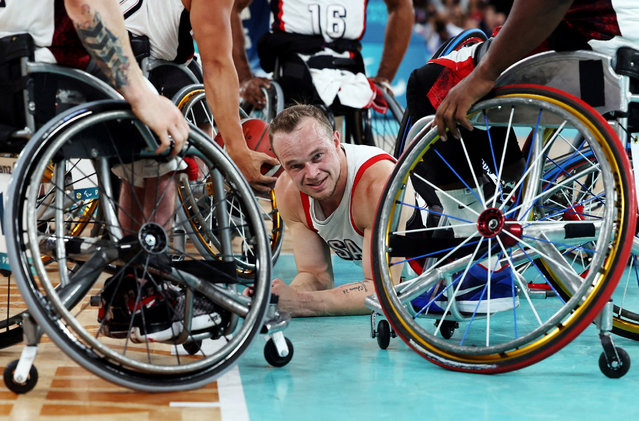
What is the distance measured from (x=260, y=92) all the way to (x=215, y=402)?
2881 mm

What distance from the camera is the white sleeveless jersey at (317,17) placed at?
15.1 feet

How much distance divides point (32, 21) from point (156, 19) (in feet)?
4.57

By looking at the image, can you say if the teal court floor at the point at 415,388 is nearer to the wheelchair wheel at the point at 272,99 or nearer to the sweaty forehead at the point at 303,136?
the sweaty forehead at the point at 303,136

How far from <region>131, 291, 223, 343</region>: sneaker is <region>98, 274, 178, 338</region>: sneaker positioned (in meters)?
0.01

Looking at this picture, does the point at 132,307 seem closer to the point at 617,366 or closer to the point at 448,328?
the point at 448,328

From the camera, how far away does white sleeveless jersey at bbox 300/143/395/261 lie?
9.66ft

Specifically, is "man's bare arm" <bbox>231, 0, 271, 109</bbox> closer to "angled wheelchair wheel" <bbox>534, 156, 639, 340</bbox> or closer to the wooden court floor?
"angled wheelchair wheel" <bbox>534, 156, 639, 340</bbox>

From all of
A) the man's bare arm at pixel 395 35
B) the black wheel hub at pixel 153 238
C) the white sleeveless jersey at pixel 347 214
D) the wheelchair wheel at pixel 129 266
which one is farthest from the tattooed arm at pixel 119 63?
the man's bare arm at pixel 395 35

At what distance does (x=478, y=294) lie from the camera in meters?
2.46

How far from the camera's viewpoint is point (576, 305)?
193 cm

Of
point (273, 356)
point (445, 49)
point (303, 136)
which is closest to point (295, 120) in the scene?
point (303, 136)

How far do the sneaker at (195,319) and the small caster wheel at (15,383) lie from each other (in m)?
0.26

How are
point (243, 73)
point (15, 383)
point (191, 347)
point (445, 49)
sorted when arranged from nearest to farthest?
point (15, 383), point (191, 347), point (445, 49), point (243, 73)

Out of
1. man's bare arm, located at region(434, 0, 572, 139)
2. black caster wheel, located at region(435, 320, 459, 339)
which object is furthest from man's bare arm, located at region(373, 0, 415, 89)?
man's bare arm, located at region(434, 0, 572, 139)
